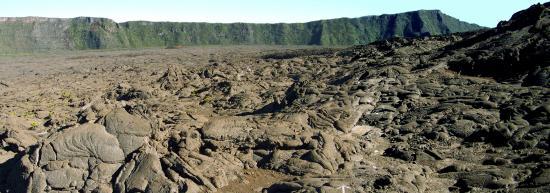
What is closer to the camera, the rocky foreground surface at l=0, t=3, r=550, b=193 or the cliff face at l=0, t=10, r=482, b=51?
the rocky foreground surface at l=0, t=3, r=550, b=193

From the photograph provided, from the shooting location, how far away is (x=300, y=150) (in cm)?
2677

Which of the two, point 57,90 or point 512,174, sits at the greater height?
point 512,174

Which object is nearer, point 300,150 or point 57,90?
point 300,150

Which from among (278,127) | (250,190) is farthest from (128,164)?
(278,127)

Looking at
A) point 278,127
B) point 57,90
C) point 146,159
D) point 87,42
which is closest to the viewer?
point 146,159

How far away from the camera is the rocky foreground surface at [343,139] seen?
932 inches

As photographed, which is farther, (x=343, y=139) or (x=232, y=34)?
(x=232, y=34)

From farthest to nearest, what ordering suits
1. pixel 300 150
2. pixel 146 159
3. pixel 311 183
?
pixel 300 150, pixel 146 159, pixel 311 183

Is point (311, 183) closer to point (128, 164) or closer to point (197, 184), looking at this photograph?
point (197, 184)

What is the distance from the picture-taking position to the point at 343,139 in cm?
2873

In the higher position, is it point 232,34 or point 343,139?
point 343,139

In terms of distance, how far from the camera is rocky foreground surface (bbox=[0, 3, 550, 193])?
2367 cm

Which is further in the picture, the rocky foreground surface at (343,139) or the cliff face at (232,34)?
the cliff face at (232,34)

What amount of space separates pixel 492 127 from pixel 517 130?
4.07 feet
